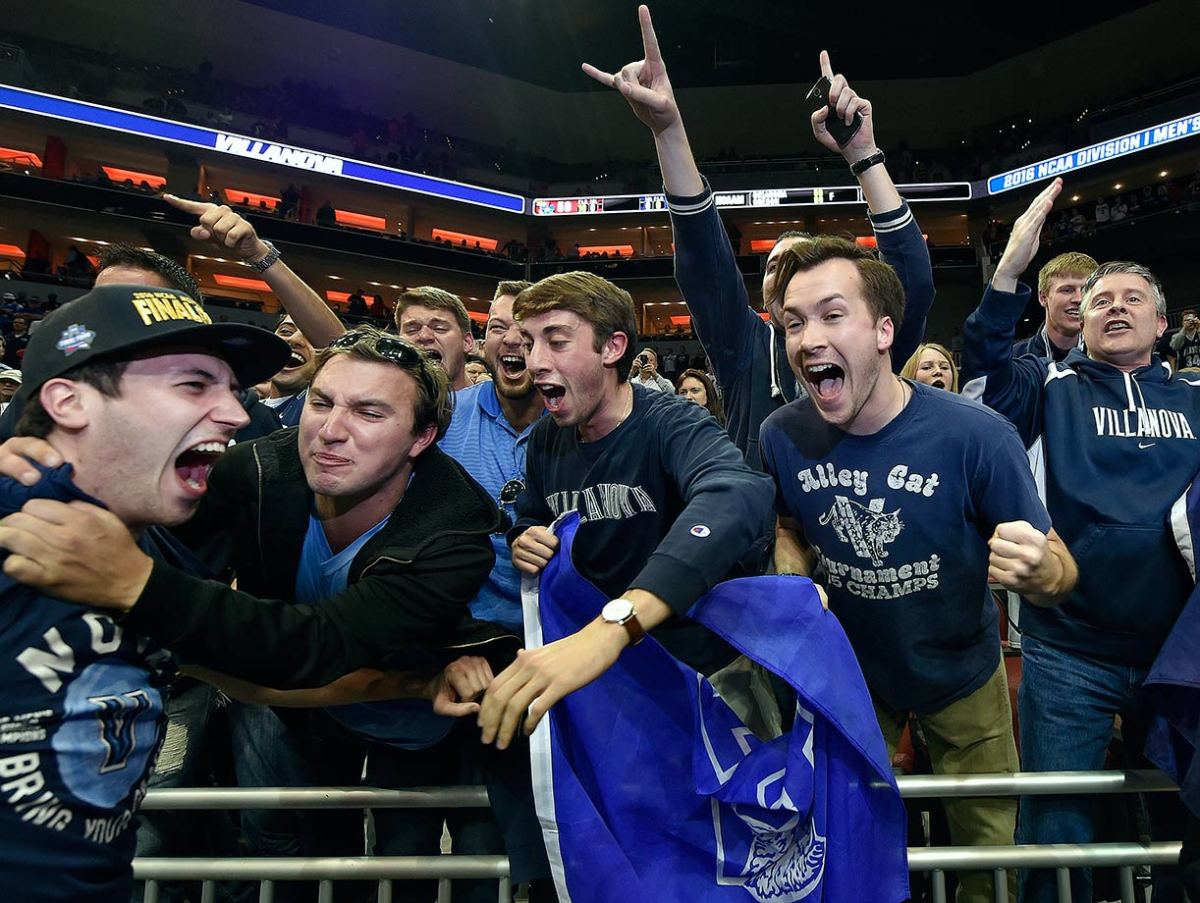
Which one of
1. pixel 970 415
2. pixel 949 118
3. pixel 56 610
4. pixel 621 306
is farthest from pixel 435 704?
pixel 949 118

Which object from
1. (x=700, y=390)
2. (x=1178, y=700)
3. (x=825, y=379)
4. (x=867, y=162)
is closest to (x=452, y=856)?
(x=825, y=379)

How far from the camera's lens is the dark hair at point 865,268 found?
6.79ft

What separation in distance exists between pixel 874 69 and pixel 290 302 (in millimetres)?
25012

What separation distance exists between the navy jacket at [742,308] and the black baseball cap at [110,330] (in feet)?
4.69

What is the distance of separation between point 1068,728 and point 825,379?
1.29 meters

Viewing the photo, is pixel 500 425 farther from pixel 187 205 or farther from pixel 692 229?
pixel 187 205

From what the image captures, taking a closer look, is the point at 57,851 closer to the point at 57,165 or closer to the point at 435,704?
the point at 435,704

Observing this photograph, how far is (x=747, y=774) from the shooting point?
1.66m

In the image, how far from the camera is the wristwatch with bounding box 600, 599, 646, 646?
1425 mm

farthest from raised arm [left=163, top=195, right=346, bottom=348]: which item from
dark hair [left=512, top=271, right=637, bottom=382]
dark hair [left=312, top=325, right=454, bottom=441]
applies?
dark hair [left=512, top=271, right=637, bottom=382]

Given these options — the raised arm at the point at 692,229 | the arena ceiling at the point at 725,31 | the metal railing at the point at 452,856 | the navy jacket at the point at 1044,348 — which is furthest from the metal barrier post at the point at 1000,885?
the arena ceiling at the point at 725,31

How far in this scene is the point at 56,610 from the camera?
1255 mm

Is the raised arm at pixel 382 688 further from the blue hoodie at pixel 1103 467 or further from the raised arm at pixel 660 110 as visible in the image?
the blue hoodie at pixel 1103 467

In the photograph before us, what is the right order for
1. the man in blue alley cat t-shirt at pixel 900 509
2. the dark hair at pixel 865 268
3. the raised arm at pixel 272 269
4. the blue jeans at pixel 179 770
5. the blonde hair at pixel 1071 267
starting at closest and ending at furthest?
the man in blue alley cat t-shirt at pixel 900 509 → the dark hair at pixel 865 268 → the blue jeans at pixel 179 770 → the raised arm at pixel 272 269 → the blonde hair at pixel 1071 267
